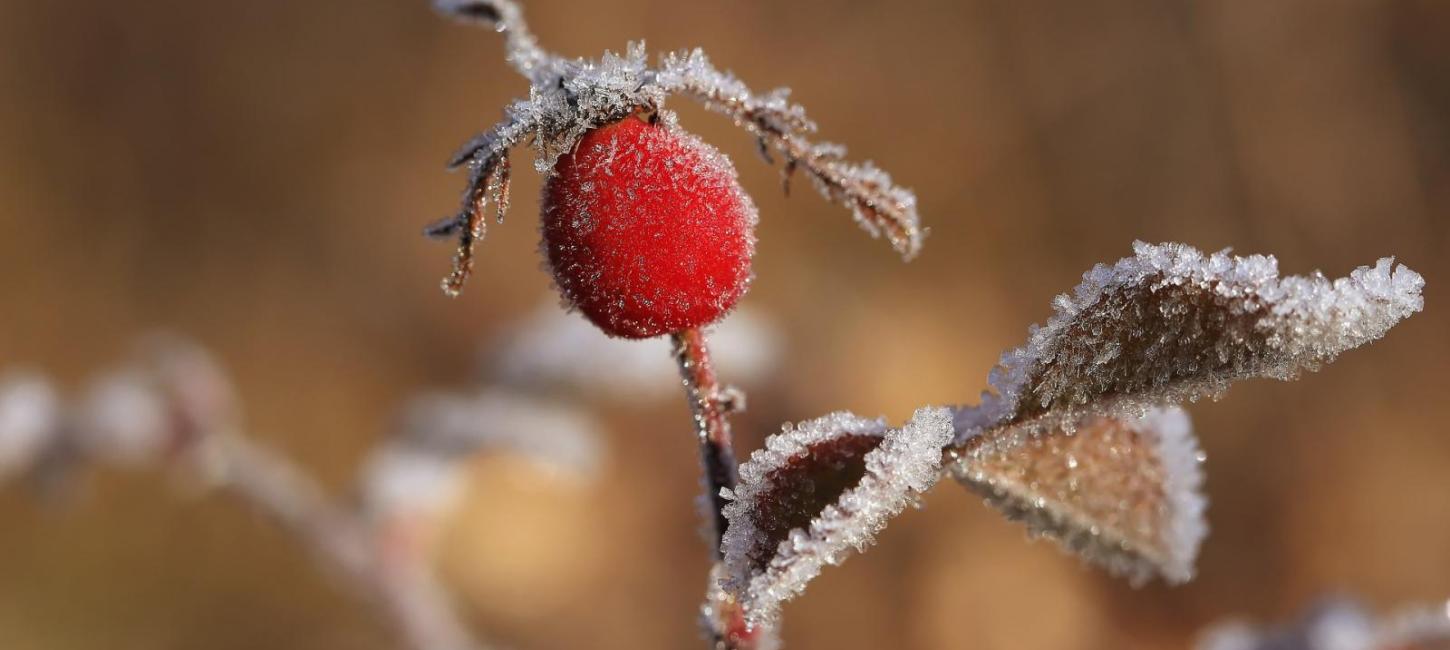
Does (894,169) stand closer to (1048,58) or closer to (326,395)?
(1048,58)

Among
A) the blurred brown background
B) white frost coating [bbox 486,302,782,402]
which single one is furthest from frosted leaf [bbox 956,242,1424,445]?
the blurred brown background

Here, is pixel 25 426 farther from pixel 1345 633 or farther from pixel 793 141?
pixel 1345 633

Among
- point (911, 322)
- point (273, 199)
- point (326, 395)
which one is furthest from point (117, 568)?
point (911, 322)

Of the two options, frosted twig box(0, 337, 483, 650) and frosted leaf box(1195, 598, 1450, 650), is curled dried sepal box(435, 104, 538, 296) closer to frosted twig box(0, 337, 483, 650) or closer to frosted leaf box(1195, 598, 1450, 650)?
frosted leaf box(1195, 598, 1450, 650)

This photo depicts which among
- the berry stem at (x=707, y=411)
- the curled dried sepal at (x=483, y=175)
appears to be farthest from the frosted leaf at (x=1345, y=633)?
the curled dried sepal at (x=483, y=175)

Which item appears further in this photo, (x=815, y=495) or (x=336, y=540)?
(x=336, y=540)

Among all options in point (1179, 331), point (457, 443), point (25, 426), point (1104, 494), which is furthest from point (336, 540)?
point (1179, 331)
